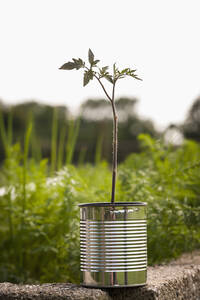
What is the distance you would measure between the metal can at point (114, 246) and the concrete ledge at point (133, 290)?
0.17 ft

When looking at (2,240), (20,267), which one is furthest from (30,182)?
(20,267)

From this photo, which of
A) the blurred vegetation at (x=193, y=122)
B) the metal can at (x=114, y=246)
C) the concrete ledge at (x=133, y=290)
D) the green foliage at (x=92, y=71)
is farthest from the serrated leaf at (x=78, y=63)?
the blurred vegetation at (x=193, y=122)

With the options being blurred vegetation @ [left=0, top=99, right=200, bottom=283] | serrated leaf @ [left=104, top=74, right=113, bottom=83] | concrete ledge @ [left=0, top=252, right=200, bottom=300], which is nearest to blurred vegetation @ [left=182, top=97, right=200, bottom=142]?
blurred vegetation @ [left=0, top=99, right=200, bottom=283]

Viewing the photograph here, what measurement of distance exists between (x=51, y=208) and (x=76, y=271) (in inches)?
20.7

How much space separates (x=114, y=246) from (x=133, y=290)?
0.68 ft

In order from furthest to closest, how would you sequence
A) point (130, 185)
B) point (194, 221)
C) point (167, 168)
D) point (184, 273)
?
1. point (167, 168)
2. point (130, 185)
3. point (194, 221)
4. point (184, 273)

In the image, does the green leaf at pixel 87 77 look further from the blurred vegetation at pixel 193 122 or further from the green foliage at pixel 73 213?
the blurred vegetation at pixel 193 122

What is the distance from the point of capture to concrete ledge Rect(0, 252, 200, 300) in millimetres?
1512

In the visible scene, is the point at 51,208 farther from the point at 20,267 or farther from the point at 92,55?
the point at 92,55

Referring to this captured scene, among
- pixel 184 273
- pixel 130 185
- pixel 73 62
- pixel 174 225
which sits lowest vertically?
pixel 184 273

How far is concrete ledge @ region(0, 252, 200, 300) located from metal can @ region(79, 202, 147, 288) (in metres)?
0.05

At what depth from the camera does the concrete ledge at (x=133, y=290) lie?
1512mm

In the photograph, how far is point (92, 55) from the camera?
5.39 ft

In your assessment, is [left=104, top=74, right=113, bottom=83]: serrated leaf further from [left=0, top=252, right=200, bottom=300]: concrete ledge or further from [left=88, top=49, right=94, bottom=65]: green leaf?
[left=0, top=252, right=200, bottom=300]: concrete ledge
